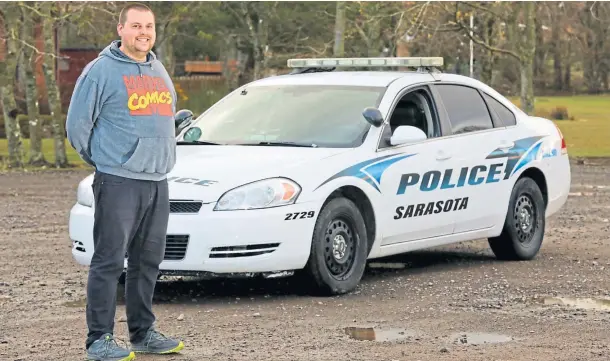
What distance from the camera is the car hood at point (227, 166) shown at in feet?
30.0

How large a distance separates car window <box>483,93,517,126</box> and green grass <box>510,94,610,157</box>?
19.5 meters

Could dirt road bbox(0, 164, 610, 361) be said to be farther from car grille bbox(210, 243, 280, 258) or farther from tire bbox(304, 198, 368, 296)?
car grille bbox(210, 243, 280, 258)

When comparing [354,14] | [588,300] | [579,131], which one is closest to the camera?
[588,300]


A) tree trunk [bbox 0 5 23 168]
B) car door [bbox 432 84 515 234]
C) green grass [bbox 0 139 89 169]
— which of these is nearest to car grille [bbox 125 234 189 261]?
car door [bbox 432 84 515 234]

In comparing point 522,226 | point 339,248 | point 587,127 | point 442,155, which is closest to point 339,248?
point 339,248

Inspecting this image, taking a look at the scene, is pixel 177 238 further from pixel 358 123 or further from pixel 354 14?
pixel 354 14

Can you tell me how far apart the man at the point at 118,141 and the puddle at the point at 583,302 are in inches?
133

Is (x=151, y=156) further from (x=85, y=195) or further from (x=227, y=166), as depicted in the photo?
(x=85, y=195)

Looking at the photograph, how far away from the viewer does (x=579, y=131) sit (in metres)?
44.2

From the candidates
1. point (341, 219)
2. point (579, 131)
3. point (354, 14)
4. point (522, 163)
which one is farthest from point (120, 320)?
point (579, 131)

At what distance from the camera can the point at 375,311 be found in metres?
8.98

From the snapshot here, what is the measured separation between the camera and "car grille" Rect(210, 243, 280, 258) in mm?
9031

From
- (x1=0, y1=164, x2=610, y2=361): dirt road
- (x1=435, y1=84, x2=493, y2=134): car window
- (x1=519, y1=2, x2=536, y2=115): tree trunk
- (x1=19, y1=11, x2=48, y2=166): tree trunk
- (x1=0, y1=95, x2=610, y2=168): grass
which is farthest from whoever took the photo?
(x1=0, y1=95, x2=610, y2=168): grass

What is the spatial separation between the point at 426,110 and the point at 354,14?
2734 cm
